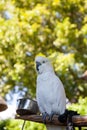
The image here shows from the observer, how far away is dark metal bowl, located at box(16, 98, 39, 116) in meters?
2.47

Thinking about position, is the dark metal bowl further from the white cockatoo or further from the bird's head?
the bird's head

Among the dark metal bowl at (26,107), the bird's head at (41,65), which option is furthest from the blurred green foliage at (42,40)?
the bird's head at (41,65)

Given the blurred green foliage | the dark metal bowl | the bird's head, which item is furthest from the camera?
the blurred green foliage

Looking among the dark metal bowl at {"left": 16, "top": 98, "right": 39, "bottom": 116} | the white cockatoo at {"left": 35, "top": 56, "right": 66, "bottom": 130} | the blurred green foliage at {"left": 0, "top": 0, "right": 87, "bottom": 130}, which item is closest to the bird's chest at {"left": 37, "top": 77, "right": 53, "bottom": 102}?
the white cockatoo at {"left": 35, "top": 56, "right": 66, "bottom": 130}

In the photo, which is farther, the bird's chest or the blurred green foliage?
the blurred green foliage

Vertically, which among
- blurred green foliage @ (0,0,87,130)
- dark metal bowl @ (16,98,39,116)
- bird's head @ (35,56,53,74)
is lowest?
dark metal bowl @ (16,98,39,116)

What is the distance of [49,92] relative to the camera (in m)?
2.15

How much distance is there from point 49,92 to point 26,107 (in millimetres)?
380

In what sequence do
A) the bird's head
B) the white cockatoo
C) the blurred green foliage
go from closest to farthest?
the white cockatoo → the bird's head → the blurred green foliage

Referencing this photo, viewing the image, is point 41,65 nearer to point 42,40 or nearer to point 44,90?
point 44,90

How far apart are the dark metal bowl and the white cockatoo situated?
0.85ft

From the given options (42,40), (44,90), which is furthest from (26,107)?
(42,40)

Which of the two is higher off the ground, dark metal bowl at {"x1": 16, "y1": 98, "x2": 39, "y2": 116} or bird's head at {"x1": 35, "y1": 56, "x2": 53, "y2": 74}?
bird's head at {"x1": 35, "y1": 56, "x2": 53, "y2": 74}

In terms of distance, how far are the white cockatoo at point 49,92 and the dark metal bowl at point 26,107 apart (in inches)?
10.2
